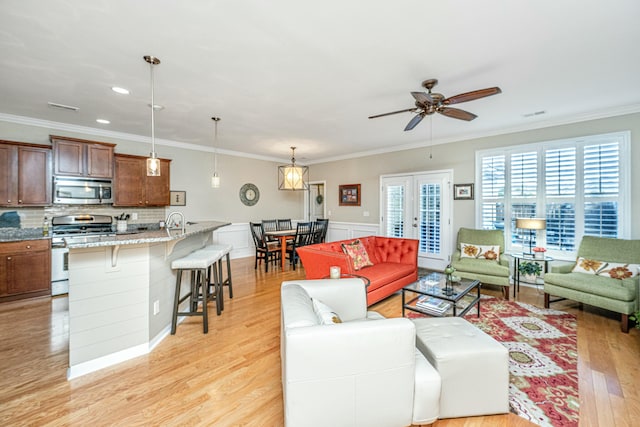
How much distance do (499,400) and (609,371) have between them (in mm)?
1272

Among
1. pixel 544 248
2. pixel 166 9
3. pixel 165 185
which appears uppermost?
pixel 166 9

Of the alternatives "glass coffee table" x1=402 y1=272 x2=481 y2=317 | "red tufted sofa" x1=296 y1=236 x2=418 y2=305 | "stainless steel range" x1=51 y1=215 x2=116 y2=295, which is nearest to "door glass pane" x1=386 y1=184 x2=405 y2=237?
"red tufted sofa" x1=296 y1=236 x2=418 y2=305

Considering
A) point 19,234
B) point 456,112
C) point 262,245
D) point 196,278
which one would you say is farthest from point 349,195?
point 19,234

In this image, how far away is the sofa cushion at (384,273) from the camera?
11.1 ft

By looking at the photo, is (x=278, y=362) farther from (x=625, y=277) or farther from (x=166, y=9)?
(x=625, y=277)

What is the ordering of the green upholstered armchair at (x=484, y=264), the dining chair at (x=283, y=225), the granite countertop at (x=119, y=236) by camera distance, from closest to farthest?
the granite countertop at (x=119, y=236)
the green upholstered armchair at (x=484, y=264)
the dining chair at (x=283, y=225)

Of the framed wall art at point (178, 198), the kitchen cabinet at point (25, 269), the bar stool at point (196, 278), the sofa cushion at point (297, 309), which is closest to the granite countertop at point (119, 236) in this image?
the kitchen cabinet at point (25, 269)

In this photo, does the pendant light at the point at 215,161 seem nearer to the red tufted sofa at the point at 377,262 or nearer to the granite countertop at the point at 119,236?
the granite countertop at the point at 119,236

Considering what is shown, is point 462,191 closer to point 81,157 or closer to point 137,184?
point 137,184

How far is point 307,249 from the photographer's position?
3.59 metres

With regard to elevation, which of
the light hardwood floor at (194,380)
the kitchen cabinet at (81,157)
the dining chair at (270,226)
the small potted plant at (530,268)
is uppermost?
the kitchen cabinet at (81,157)

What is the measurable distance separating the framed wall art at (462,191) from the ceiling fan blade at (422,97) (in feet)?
9.65

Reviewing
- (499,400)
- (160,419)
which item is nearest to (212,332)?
(160,419)

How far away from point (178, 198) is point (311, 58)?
14.5ft
